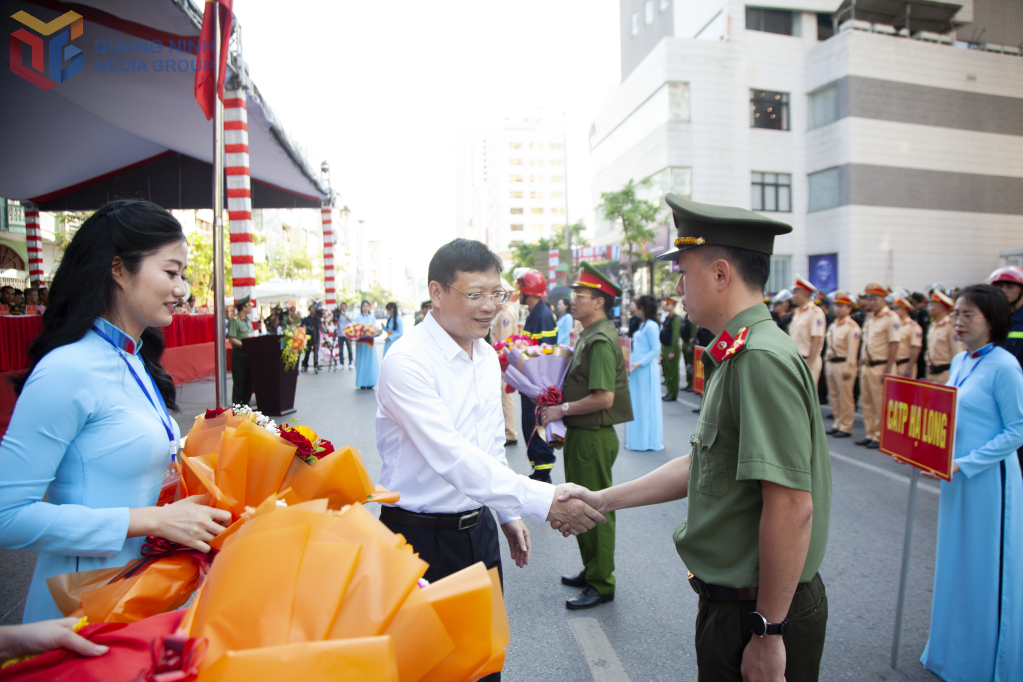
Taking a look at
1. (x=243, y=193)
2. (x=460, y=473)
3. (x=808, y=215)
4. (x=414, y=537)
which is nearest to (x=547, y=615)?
(x=414, y=537)

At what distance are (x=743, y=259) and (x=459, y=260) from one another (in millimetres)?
1137

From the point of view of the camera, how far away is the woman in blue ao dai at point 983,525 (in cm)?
274

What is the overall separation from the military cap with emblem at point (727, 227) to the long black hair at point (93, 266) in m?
1.53

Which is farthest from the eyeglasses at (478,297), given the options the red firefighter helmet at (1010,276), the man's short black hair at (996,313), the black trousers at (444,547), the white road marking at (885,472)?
the white road marking at (885,472)

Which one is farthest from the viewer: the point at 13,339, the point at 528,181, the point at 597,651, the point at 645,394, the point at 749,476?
the point at 528,181

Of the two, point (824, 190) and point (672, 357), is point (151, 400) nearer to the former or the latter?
point (672, 357)

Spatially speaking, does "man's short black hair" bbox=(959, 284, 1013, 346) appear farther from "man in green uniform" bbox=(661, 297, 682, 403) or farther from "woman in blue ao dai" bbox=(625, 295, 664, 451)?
"man in green uniform" bbox=(661, 297, 682, 403)

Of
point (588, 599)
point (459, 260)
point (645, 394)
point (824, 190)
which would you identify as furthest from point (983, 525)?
point (824, 190)

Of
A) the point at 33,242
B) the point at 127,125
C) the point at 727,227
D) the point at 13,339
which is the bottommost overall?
the point at 13,339

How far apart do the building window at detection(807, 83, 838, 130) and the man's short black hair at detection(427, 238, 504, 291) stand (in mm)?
34849

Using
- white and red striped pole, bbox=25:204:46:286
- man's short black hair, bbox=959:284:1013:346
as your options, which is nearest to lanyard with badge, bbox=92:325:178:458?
man's short black hair, bbox=959:284:1013:346

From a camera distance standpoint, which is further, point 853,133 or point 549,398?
point 853,133

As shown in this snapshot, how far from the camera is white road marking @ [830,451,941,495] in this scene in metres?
6.09

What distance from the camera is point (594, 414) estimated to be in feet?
12.9
